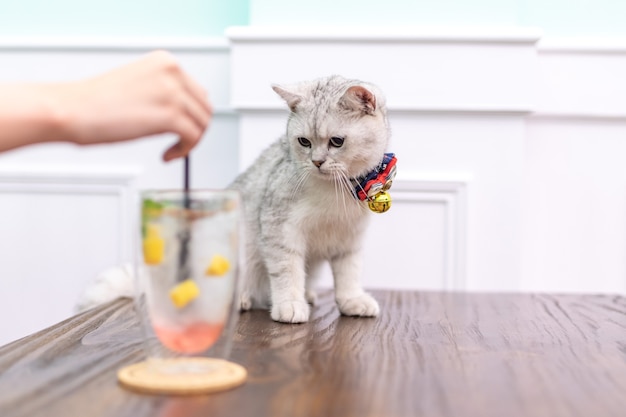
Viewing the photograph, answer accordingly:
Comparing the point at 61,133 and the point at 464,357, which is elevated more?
the point at 61,133

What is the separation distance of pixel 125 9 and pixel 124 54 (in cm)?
14

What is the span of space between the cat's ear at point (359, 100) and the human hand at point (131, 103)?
480 millimetres

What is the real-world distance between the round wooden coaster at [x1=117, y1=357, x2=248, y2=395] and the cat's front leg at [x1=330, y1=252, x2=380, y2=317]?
44 cm

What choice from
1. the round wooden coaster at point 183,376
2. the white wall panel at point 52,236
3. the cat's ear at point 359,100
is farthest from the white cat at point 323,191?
the white wall panel at point 52,236

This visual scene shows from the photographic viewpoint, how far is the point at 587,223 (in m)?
1.81

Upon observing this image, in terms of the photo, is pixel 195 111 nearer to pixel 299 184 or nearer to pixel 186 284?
pixel 186 284

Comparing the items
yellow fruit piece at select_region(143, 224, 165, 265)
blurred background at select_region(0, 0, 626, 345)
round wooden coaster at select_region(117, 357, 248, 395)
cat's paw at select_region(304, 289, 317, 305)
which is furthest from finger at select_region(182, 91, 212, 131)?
blurred background at select_region(0, 0, 626, 345)

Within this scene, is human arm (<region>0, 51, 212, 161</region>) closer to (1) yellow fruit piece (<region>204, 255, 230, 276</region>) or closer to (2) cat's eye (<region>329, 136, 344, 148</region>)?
(1) yellow fruit piece (<region>204, 255, 230, 276</region>)

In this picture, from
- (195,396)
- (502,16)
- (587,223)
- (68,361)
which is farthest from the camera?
(587,223)

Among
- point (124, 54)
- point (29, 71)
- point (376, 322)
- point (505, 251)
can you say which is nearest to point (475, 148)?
point (505, 251)

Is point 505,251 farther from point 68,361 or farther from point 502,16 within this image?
point 68,361

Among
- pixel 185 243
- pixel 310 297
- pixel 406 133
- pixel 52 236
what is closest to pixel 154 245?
pixel 185 243

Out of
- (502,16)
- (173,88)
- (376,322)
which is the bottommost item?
(376,322)

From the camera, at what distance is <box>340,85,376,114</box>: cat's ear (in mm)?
1160
